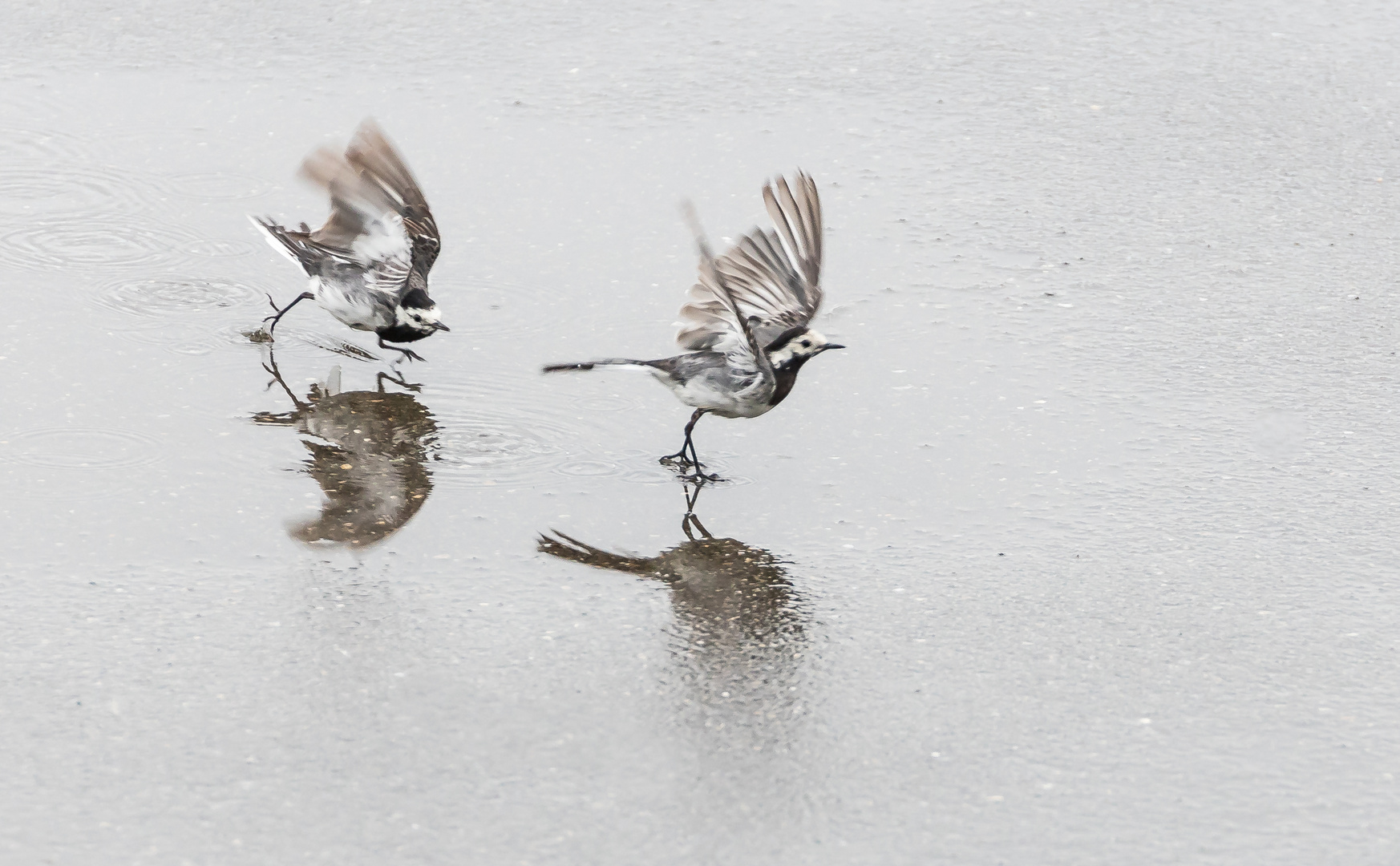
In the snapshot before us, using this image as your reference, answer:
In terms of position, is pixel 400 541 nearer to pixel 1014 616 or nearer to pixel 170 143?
pixel 1014 616

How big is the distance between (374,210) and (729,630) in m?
3.32

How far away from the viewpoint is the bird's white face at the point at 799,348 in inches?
266

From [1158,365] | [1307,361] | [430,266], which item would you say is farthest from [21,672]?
[1307,361]

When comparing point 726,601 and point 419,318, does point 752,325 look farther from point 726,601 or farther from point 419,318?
point 726,601

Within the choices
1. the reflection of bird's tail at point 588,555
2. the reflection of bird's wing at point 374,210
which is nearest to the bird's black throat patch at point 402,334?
the reflection of bird's wing at point 374,210

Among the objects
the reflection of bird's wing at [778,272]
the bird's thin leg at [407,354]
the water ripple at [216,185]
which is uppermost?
the water ripple at [216,185]

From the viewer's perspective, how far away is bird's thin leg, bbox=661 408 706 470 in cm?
691

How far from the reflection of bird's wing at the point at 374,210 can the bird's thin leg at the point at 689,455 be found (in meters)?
1.72

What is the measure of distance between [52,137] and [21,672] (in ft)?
17.3

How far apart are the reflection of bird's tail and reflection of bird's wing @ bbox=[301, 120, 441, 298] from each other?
81.6 inches

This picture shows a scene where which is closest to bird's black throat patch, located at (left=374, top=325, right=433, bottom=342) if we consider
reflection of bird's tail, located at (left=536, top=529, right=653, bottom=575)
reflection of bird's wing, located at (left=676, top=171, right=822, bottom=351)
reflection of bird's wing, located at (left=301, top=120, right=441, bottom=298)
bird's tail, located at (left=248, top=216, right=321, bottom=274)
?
reflection of bird's wing, located at (left=301, top=120, right=441, bottom=298)

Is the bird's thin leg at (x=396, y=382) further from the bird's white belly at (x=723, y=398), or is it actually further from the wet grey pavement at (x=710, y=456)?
the bird's white belly at (x=723, y=398)

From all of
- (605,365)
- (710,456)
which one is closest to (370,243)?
(605,365)

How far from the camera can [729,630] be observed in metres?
5.77
